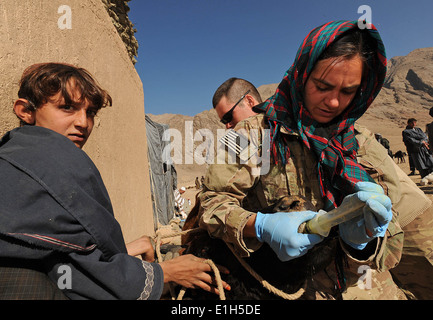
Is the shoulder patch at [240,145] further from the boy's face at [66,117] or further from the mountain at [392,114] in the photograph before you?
the mountain at [392,114]

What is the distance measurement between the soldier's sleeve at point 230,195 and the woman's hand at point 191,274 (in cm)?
15

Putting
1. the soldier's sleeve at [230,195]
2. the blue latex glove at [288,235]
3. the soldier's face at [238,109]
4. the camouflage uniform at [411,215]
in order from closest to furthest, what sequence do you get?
the blue latex glove at [288,235]
the soldier's sleeve at [230,195]
the camouflage uniform at [411,215]
the soldier's face at [238,109]

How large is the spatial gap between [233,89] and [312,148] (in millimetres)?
1826

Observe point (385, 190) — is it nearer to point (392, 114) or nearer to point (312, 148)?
point (312, 148)

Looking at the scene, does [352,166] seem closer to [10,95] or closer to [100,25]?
[10,95]

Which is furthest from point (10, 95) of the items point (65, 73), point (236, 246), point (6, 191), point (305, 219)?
point (305, 219)

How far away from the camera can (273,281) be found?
108 centimetres

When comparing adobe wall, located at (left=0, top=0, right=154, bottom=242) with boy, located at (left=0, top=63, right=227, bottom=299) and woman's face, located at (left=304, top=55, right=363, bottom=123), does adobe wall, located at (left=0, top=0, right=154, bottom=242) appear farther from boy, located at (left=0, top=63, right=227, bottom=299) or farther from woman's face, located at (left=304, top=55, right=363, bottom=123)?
woman's face, located at (left=304, top=55, right=363, bottom=123)

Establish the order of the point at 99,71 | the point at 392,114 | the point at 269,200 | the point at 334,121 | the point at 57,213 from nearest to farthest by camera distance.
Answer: the point at 57,213 < the point at 269,200 < the point at 334,121 < the point at 99,71 < the point at 392,114

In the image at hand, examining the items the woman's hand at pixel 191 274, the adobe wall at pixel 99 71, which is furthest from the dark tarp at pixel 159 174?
the woman's hand at pixel 191 274

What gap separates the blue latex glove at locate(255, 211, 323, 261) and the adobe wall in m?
1.15

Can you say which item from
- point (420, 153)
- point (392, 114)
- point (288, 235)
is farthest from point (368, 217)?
point (392, 114)

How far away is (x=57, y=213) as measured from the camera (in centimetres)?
73

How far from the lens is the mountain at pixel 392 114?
2442cm
